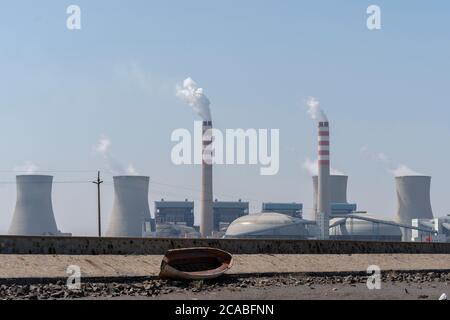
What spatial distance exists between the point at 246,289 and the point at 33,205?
157944 millimetres

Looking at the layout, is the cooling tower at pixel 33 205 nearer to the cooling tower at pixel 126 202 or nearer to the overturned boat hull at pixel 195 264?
the cooling tower at pixel 126 202

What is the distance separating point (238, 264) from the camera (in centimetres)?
3741

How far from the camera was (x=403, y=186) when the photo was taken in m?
193

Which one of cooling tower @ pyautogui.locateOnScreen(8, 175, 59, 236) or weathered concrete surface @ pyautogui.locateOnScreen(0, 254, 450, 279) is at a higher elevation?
weathered concrete surface @ pyautogui.locateOnScreen(0, 254, 450, 279)

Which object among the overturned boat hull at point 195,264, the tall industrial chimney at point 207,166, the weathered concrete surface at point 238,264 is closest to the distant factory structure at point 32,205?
the tall industrial chimney at point 207,166

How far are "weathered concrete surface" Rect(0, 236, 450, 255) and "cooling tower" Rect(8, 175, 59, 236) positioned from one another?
144m

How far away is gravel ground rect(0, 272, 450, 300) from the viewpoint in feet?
93.3

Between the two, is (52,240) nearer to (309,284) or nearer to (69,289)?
(69,289)

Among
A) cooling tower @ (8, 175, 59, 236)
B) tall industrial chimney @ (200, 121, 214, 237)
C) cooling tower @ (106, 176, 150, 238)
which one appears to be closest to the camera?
tall industrial chimney @ (200, 121, 214, 237)

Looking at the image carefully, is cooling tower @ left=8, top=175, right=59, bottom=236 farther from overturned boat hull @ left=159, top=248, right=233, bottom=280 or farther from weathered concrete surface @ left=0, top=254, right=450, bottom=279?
overturned boat hull @ left=159, top=248, right=233, bottom=280

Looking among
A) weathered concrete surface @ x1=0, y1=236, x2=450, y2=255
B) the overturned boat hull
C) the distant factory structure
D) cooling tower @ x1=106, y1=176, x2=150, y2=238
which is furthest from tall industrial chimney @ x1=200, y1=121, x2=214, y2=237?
the overturned boat hull

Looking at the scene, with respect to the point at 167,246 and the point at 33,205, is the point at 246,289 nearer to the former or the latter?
the point at 167,246
